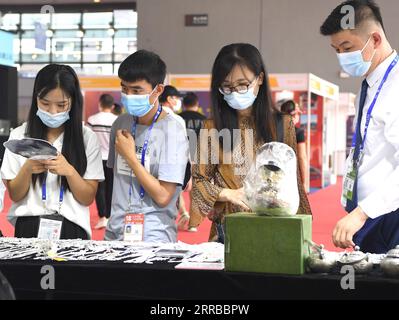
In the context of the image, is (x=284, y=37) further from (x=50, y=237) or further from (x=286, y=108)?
(x=50, y=237)

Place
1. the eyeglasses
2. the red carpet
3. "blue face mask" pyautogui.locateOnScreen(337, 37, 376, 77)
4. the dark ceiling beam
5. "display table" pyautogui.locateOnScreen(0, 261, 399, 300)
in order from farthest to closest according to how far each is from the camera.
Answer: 1. the dark ceiling beam
2. the red carpet
3. the eyeglasses
4. "blue face mask" pyautogui.locateOnScreen(337, 37, 376, 77)
5. "display table" pyautogui.locateOnScreen(0, 261, 399, 300)

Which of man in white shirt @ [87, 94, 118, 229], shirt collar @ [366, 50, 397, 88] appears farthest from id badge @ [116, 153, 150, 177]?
man in white shirt @ [87, 94, 118, 229]

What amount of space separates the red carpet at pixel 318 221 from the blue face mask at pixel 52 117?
3.34 meters

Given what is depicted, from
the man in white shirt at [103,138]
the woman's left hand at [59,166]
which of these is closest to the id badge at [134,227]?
the woman's left hand at [59,166]

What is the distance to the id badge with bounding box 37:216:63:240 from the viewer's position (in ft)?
7.79

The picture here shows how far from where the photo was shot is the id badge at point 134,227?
2.32 metres

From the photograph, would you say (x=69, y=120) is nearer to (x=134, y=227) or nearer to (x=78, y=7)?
(x=134, y=227)

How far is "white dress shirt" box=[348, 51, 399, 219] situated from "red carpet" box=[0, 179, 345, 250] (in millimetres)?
3443

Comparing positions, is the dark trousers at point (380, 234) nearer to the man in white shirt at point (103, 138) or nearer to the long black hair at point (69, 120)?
the long black hair at point (69, 120)

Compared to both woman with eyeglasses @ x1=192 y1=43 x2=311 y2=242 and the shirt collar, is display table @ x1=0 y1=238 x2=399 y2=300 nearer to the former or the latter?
woman with eyeglasses @ x1=192 y1=43 x2=311 y2=242

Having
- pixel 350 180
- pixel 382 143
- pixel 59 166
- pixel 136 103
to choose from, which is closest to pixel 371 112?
pixel 382 143

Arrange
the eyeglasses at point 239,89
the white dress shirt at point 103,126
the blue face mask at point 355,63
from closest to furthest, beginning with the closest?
the blue face mask at point 355,63 → the eyeglasses at point 239,89 → the white dress shirt at point 103,126

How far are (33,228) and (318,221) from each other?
5663 millimetres

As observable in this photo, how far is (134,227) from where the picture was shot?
2340 millimetres
